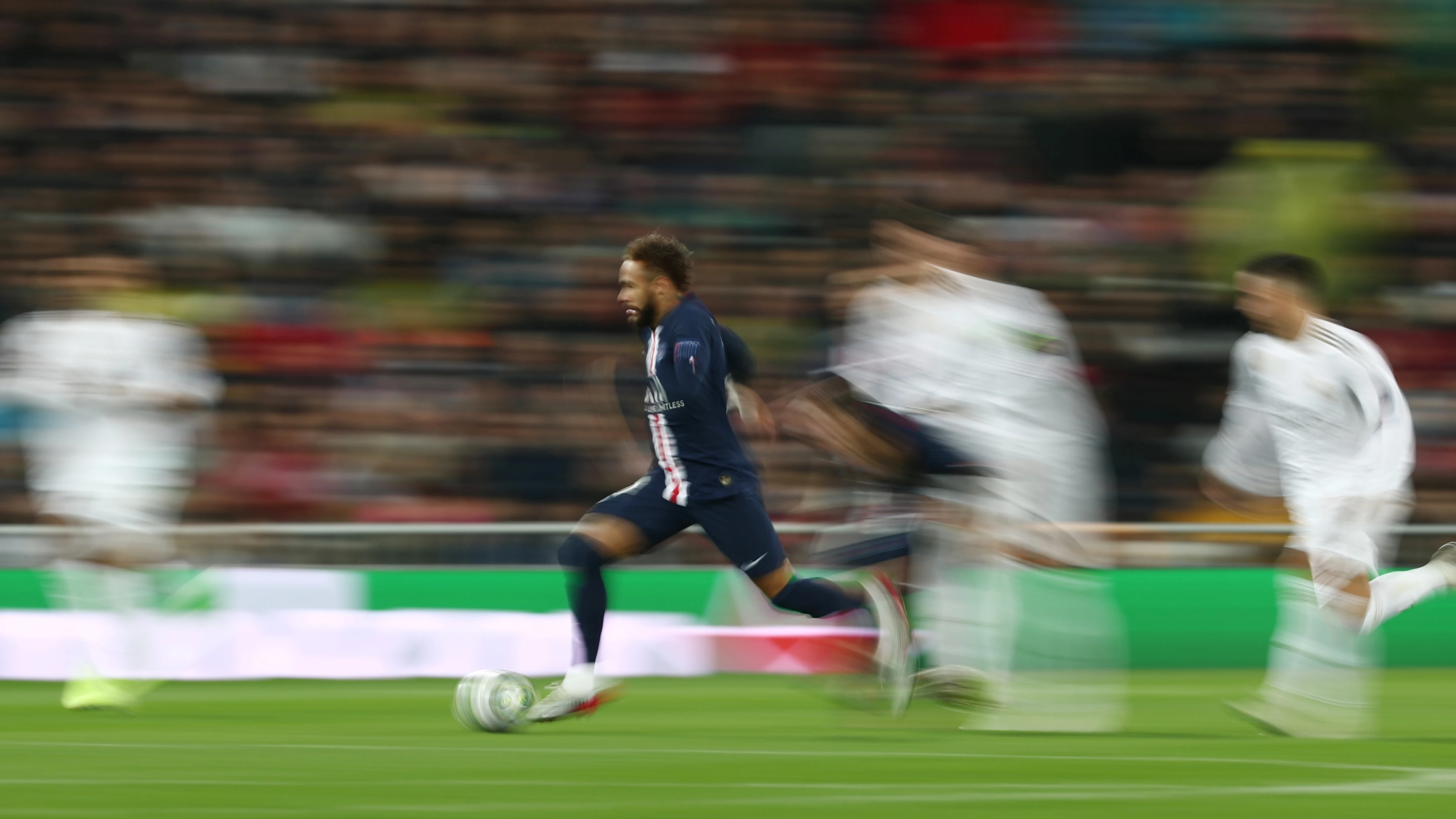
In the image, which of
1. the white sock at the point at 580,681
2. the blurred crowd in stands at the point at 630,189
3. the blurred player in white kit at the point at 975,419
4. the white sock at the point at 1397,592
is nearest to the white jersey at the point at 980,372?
the blurred player in white kit at the point at 975,419

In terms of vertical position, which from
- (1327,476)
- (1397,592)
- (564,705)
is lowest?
(564,705)

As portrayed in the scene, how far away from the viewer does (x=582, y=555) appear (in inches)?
294

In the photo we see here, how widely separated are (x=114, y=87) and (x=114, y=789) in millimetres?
9242

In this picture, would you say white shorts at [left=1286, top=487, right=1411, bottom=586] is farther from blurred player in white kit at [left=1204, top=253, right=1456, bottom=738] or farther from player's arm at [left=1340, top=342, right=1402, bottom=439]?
player's arm at [left=1340, top=342, right=1402, bottom=439]

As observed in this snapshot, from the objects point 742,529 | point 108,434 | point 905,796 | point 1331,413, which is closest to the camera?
point 905,796

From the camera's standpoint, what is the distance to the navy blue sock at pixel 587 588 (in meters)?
7.47

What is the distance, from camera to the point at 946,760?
21.1 feet

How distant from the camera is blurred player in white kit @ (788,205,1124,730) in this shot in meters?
8.20

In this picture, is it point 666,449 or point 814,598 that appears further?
point 814,598

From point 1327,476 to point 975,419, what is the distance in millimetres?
1286

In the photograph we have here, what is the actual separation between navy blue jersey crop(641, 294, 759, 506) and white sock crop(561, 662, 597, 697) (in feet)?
2.09

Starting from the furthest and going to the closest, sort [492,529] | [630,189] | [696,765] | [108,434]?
[630,189] < [492,529] < [108,434] < [696,765]

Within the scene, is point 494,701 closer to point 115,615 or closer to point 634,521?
point 634,521

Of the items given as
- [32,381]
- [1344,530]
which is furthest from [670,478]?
[32,381]
